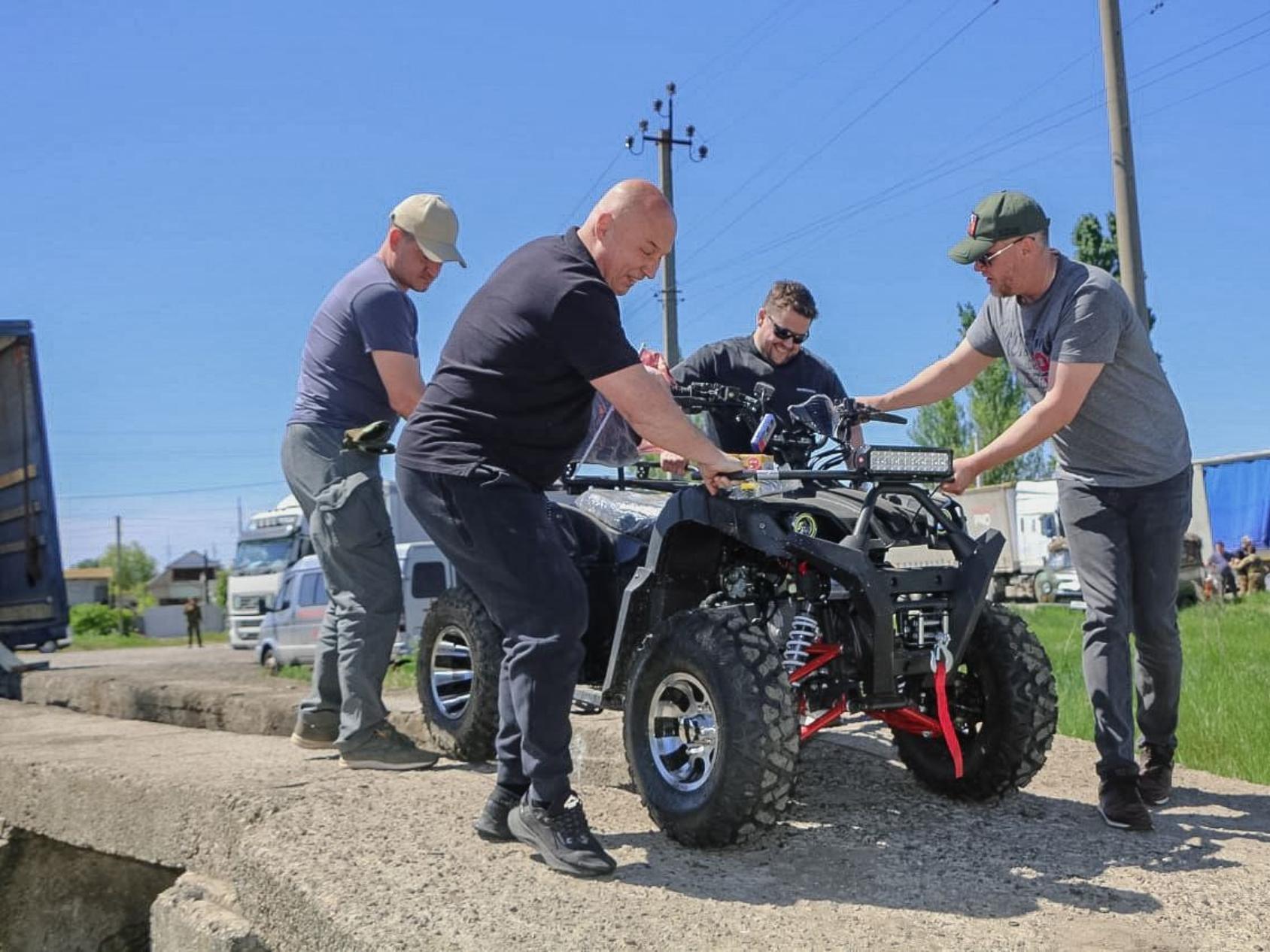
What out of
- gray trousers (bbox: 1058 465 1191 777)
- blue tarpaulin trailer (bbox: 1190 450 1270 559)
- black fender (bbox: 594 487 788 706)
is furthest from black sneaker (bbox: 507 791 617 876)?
blue tarpaulin trailer (bbox: 1190 450 1270 559)

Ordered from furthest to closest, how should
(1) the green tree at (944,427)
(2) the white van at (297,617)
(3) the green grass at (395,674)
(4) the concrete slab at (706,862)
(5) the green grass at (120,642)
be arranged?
(1) the green tree at (944,427) → (5) the green grass at (120,642) → (2) the white van at (297,617) → (3) the green grass at (395,674) → (4) the concrete slab at (706,862)

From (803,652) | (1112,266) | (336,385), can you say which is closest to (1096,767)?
(803,652)

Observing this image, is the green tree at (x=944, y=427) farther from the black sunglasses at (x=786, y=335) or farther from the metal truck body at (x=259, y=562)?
the black sunglasses at (x=786, y=335)

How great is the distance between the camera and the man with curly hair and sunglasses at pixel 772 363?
540 centimetres

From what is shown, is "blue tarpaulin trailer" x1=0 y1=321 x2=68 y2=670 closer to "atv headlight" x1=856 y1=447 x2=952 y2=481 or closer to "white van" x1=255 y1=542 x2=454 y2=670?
"white van" x1=255 y1=542 x2=454 y2=670

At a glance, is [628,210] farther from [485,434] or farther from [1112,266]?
[1112,266]

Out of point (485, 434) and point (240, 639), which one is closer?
point (485, 434)

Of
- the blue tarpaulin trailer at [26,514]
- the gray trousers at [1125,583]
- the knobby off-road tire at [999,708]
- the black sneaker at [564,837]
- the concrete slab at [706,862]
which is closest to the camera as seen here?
the concrete slab at [706,862]

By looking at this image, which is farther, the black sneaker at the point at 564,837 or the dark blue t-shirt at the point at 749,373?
the dark blue t-shirt at the point at 749,373

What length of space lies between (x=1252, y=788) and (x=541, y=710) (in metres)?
2.85

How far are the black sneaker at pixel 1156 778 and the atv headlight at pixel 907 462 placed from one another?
1391mm

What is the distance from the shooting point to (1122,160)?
9836 mm

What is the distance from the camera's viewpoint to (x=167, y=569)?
11006 cm

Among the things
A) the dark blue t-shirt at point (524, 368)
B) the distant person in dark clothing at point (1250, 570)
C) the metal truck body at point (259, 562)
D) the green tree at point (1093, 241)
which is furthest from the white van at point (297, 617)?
the green tree at point (1093, 241)
